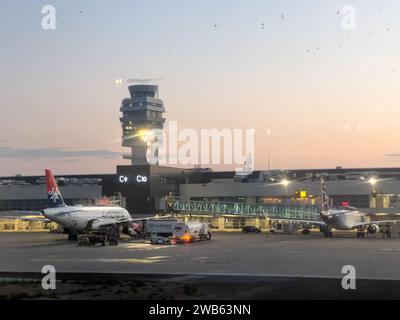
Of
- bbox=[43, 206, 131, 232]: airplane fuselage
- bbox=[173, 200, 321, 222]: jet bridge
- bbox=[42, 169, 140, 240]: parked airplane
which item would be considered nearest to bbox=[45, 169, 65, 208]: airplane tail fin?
bbox=[42, 169, 140, 240]: parked airplane

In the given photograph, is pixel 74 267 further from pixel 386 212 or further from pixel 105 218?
pixel 386 212

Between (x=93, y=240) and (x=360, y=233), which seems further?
(x=360, y=233)

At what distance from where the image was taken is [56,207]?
3228 inches

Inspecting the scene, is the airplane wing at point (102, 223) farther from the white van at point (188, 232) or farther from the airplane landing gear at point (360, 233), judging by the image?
the airplane landing gear at point (360, 233)

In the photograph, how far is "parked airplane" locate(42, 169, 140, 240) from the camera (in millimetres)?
79188

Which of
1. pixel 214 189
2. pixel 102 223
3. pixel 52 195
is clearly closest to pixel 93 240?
pixel 102 223

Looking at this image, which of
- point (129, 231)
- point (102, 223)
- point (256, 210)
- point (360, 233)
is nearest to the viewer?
point (102, 223)

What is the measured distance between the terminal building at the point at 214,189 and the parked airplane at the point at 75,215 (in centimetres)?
3348

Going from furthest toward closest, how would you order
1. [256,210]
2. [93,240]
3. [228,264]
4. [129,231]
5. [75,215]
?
[256,210] < [129,231] < [75,215] < [93,240] < [228,264]

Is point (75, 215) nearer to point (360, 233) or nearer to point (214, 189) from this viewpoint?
point (360, 233)

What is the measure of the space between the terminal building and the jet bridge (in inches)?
79.8

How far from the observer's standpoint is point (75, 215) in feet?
263

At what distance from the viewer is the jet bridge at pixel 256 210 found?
114938 mm

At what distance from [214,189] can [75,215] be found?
6960cm
